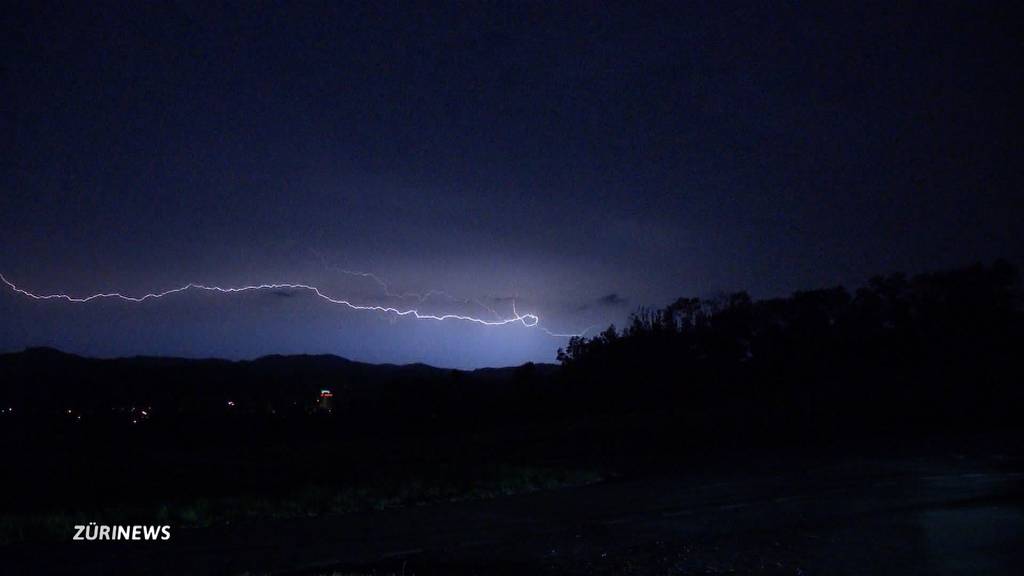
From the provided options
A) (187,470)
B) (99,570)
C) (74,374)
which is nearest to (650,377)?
(187,470)

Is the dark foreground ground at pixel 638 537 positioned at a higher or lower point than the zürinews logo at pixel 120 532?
lower

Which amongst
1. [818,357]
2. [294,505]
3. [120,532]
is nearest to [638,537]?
[294,505]

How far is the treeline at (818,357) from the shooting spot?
128ft

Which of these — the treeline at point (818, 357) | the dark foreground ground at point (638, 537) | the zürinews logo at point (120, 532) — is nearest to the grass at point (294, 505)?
the zürinews logo at point (120, 532)

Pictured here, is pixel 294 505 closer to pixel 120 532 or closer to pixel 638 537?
pixel 120 532

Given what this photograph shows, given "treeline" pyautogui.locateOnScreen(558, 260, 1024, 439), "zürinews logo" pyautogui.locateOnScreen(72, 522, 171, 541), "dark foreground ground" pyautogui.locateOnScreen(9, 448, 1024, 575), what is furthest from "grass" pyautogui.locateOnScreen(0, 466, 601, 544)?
"treeline" pyautogui.locateOnScreen(558, 260, 1024, 439)

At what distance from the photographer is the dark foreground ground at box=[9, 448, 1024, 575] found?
870 cm

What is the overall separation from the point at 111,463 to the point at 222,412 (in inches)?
1535

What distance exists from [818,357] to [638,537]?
50.5m

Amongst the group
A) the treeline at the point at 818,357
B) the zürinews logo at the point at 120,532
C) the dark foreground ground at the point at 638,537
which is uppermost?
the treeline at the point at 818,357

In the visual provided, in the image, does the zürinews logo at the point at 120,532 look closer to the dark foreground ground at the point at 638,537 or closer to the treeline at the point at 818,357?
the dark foreground ground at the point at 638,537

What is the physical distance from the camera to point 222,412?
3004 inches

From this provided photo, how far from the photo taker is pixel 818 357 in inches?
2223

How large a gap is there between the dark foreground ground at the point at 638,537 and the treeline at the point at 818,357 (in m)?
21.3
